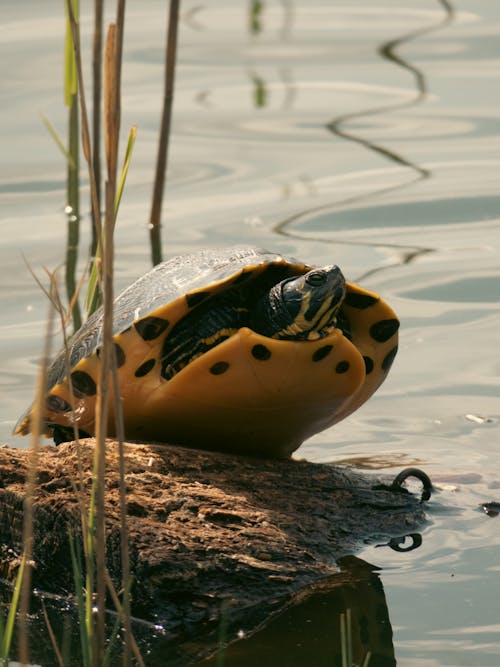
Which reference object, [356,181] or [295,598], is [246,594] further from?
[356,181]

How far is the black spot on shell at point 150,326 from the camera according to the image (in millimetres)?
2885

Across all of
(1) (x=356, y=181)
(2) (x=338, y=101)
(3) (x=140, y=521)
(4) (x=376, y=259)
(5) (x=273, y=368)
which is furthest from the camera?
(2) (x=338, y=101)

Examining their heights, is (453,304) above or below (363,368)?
below

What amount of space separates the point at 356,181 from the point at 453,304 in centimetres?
143

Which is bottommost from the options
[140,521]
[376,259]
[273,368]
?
[376,259]

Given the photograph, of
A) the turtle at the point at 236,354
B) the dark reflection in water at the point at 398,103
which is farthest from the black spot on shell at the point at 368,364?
the dark reflection in water at the point at 398,103

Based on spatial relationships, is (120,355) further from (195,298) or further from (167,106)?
(167,106)

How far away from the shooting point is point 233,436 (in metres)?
3.04

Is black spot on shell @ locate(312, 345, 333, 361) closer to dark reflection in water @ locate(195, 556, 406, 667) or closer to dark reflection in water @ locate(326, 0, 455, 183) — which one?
dark reflection in water @ locate(195, 556, 406, 667)

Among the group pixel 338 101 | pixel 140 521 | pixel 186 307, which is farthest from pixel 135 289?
pixel 338 101

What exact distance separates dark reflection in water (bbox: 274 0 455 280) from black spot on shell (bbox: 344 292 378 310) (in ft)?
5.36

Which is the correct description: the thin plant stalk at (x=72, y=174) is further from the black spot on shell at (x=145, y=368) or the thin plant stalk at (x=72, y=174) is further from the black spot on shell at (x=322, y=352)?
the black spot on shell at (x=322, y=352)

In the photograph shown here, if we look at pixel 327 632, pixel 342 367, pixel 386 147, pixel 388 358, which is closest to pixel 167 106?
pixel 386 147

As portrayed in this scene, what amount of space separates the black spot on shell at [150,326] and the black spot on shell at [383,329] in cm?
52
